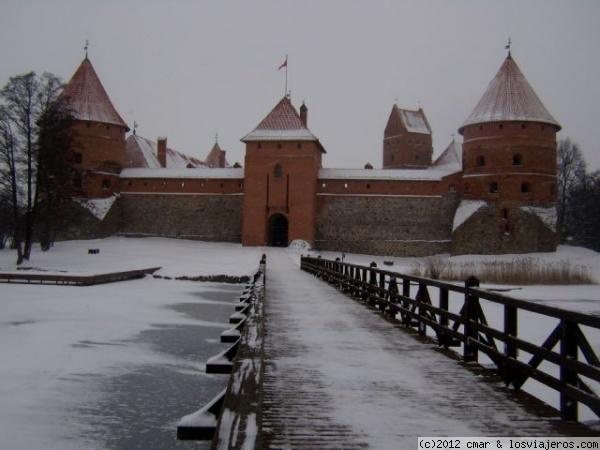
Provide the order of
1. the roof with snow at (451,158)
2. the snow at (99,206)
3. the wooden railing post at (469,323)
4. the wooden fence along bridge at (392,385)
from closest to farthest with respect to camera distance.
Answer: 1. the wooden fence along bridge at (392,385)
2. the wooden railing post at (469,323)
3. the snow at (99,206)
4. the roof with snow at (451,158)

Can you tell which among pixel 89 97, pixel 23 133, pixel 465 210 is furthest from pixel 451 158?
pixel 23 133

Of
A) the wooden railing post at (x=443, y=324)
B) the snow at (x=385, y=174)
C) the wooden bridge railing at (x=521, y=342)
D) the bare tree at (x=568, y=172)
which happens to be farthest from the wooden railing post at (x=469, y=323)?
the bare tree at (x=568, y=172)

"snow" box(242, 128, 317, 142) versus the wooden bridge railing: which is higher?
"snow" box(242, 128, 317, 142)

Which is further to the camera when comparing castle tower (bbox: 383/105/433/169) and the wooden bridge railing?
castle tower (bbox: 383/105/433/169)

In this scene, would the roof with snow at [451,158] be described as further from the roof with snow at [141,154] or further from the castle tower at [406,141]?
the roof with snow at [141,154]

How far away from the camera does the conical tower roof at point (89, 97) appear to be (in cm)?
3573

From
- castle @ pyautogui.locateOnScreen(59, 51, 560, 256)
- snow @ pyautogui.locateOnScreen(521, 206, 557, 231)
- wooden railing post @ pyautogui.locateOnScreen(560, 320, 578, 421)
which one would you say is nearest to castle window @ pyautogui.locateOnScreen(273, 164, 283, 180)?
castle @ pyautogui.locateOnScreen(59, 51, 560, 256)

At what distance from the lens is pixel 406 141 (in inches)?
1905

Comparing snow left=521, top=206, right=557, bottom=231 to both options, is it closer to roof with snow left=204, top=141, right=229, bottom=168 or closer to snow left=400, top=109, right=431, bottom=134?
snow left=400, top=109, right=431, bottom=134

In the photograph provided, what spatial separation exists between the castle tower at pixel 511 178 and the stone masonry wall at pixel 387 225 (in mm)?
1159

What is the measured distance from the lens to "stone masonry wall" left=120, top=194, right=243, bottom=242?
1406 inches

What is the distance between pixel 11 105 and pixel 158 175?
35.5ft

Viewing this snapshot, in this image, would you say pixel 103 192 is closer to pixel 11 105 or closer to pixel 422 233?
pixel 11 105

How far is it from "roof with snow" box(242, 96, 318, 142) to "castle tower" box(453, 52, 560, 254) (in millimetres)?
9600
